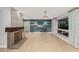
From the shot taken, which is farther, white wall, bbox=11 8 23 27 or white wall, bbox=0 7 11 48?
white wall, bbox=11 8 23 27

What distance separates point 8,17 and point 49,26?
295 inches

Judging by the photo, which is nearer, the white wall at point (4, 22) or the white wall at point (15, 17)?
the white wall at point (4, 22)

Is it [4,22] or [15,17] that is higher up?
[15,17]

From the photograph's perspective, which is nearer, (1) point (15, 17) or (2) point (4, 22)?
(2) point (4, 22)

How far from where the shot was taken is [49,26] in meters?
11.7

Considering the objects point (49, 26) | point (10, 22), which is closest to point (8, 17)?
point (10, 22)
